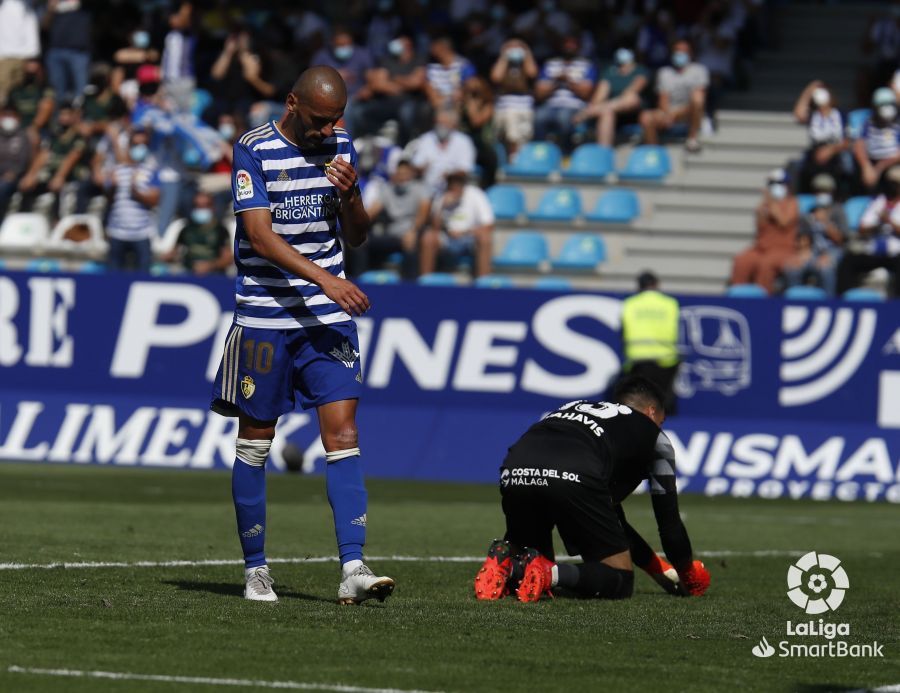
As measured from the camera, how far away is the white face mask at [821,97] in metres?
23.5

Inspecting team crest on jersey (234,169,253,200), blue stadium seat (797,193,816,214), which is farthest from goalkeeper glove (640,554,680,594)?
blue stadium seat (797,193,816,214)

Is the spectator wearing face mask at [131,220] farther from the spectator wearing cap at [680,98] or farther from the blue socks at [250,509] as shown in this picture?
the blue socks at [250,509]

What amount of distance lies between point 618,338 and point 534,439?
411 inches

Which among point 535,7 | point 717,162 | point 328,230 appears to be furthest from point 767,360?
point 328,230

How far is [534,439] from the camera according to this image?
942cm

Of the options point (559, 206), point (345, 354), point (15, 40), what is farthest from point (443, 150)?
point (345, 354)

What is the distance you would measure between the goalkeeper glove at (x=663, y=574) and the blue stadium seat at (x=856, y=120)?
48.5ft

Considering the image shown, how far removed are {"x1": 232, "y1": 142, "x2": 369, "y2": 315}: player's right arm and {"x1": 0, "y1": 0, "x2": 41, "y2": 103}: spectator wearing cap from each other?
21066 mm

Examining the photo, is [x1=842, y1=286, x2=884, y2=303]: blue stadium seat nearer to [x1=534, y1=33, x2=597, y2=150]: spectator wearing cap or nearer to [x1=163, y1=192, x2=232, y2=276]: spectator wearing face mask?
[x1=534, y1=33, x2=597, y2=150]: spectator wearing cap

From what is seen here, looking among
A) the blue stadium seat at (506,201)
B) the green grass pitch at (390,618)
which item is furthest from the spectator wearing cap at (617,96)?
the green grass pitch at (390,618)

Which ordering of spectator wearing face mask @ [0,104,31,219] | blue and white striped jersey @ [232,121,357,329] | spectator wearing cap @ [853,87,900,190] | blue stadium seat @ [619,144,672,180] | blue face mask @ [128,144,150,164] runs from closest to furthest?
blue and white striped jersey @ [232,121,357,329] → spectator wearing cap @ [853,87,900,190] → blue stadium seat @ [619,144,672,180] → blue face mask @ [128,144,150,164] → spectator wearing face mask @ [0,104,31,219]

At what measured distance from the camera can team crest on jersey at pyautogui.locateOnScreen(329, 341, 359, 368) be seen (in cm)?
847

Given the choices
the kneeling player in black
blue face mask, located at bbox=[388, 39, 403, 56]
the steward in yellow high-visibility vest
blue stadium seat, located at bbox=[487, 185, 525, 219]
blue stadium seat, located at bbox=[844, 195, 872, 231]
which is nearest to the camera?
the kneeling player in black

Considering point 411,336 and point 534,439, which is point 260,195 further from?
point 411,336
